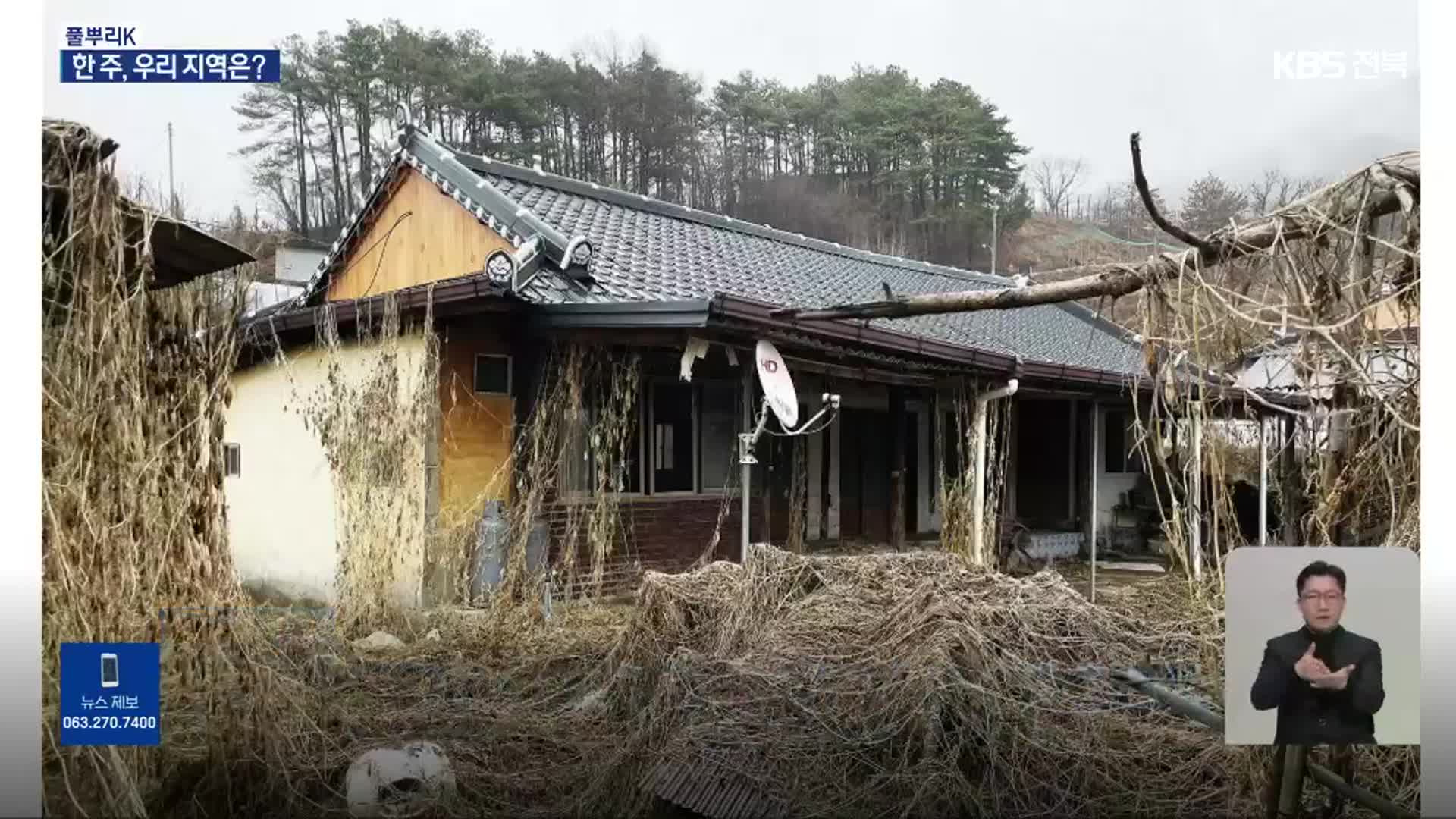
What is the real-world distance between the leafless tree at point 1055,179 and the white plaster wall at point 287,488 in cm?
317

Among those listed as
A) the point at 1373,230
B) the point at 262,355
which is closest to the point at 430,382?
the point at 262,355

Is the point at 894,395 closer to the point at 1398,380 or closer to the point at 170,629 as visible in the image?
the point at 1398,380

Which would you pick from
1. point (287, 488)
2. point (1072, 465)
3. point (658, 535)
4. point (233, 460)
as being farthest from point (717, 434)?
point (1072, 465)

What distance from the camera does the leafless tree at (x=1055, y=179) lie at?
3756 mm

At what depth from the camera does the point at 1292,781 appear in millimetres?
3119

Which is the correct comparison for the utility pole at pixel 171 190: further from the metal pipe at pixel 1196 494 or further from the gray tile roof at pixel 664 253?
the metal pipe at pixel 1196 494

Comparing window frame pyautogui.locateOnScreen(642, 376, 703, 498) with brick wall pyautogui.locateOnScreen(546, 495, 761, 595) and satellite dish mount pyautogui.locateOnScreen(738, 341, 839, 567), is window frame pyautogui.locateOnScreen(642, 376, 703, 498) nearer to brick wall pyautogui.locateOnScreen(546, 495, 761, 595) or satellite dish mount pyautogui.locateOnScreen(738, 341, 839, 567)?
brick wall pyautogui.locateOnScreen(546, 495, 761, 595)

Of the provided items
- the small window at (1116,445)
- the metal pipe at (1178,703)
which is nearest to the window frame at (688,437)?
the metal pipe at (1178,703)

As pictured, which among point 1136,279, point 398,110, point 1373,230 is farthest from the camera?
point 398,110

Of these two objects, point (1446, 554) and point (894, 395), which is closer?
point (1446, 554)

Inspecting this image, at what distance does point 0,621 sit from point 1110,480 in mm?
9756

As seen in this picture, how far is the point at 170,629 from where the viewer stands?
3379 millimetres

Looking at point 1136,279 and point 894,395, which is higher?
point 1136,279
